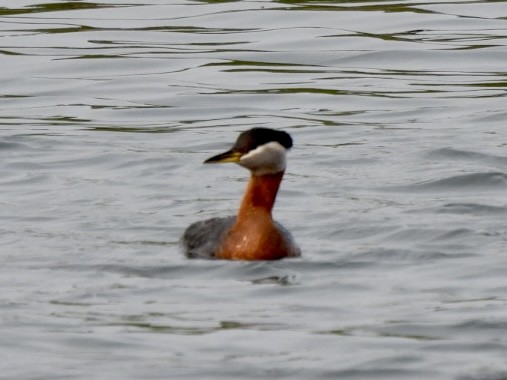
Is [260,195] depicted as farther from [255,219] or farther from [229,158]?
[229,158]

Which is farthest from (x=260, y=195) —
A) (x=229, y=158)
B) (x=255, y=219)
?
(x=229, y=158)

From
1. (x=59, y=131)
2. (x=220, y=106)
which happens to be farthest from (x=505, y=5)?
(x=59, y=131)

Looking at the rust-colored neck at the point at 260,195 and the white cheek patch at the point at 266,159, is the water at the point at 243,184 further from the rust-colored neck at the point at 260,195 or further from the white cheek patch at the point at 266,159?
the white cheek patch at the point at 266,159

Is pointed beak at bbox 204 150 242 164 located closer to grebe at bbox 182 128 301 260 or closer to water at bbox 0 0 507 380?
grebe at bbox 182 128 301 260

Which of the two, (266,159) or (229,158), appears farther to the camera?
(266,159)

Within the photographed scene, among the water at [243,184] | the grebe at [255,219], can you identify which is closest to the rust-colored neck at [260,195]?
the grebe at [255,219]

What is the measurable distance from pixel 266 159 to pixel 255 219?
48cm

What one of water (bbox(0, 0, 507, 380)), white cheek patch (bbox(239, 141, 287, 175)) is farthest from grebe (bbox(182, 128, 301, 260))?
water (bbox(0, 0, 507, 380))

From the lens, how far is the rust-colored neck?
14531mm

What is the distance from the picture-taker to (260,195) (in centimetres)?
1453

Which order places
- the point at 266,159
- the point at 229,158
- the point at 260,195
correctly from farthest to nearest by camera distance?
1. the point at 260,195
2. the point at 266,159
3. the point at 229,158

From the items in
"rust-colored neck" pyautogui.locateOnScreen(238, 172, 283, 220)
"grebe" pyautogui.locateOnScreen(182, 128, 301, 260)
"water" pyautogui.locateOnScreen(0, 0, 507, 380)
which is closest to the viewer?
"water" pyautogui.locateOnScreen(0, 0, 507, 380)

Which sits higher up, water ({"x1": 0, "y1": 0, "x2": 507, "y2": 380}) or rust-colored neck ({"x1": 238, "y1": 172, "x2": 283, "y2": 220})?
rust-colored neck ({"x1": 238, "y1": 172, "x2": 283, "y2": 220})

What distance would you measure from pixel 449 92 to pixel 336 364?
37.6 ft
